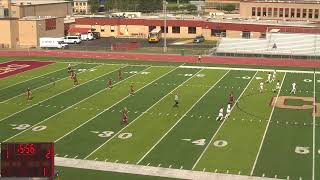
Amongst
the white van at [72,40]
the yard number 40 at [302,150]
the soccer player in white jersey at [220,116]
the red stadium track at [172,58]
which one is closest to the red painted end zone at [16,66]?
the red stadium track at [172,58]

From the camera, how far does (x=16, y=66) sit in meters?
50.5

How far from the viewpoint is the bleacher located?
57875mm

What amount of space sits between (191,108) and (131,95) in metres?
5.45

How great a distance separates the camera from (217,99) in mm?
35875

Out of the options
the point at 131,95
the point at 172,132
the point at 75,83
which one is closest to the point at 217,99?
the point at 131,95

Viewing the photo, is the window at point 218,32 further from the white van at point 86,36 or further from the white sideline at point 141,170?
the white sideline at point 141,170

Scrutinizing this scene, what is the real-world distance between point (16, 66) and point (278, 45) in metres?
28.1

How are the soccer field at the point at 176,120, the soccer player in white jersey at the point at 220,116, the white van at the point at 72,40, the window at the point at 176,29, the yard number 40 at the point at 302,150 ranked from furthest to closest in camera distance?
the window at the point at 176,29 → the white van at the point at 72,40 → the soccer player in white jersey at the point at 220,116 → the yard number 40 at the point at 302,150 → the soccer field at the point at 176,120

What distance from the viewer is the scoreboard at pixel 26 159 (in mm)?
15484

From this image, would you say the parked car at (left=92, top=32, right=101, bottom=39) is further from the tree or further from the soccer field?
the tree

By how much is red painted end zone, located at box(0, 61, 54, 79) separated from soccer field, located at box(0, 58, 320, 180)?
1.14 metres

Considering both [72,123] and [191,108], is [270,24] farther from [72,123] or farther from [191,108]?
[72,123]

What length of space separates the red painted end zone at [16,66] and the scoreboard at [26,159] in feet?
101

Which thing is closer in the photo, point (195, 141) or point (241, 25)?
point (195, 141)
